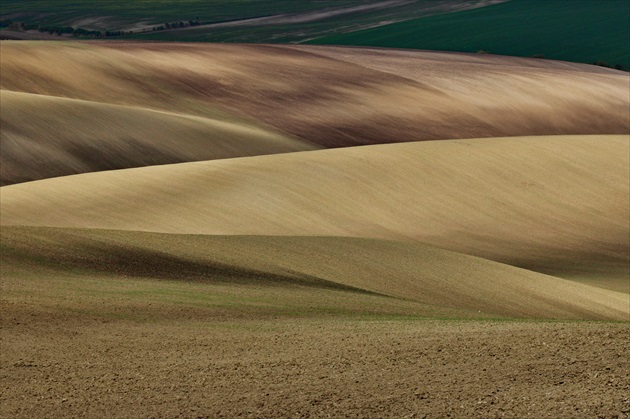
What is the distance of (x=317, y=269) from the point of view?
78.8ft

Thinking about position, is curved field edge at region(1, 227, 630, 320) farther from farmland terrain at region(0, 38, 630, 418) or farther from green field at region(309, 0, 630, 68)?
green field at region(309, 0, 630, 68)

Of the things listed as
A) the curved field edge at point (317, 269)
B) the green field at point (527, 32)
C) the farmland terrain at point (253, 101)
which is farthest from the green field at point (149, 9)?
the curved field edge at point (317, 269)

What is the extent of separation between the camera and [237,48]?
62656mm

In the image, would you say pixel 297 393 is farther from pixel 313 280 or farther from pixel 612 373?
pixel 313 280

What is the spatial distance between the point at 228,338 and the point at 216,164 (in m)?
19.9

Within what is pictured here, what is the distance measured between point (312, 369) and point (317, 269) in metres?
9.55

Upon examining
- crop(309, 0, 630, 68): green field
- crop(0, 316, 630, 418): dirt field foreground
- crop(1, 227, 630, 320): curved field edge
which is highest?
crop(0, 316, 630, 418): dirt field foreground

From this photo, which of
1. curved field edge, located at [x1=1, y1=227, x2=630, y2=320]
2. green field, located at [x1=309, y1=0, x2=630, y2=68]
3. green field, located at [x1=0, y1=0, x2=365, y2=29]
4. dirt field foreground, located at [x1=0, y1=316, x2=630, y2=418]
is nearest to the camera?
dirt field foreground, located at [x1=0, y1=316, x2=630, y2=418]

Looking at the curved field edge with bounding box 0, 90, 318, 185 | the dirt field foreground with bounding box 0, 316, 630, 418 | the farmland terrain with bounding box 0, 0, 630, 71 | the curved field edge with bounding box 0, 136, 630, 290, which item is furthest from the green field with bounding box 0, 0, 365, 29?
the dirt field foreground with bounding box 0, 316, 630, 418

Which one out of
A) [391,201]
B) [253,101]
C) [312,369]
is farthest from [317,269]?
[253,101]

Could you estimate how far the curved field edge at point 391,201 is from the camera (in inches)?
1177

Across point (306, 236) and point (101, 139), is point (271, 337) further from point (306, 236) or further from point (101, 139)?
point (101, 139)

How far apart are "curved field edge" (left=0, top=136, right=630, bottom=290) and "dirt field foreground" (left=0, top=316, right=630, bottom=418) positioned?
454 inches

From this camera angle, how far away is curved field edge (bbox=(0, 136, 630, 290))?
98.1 feet
